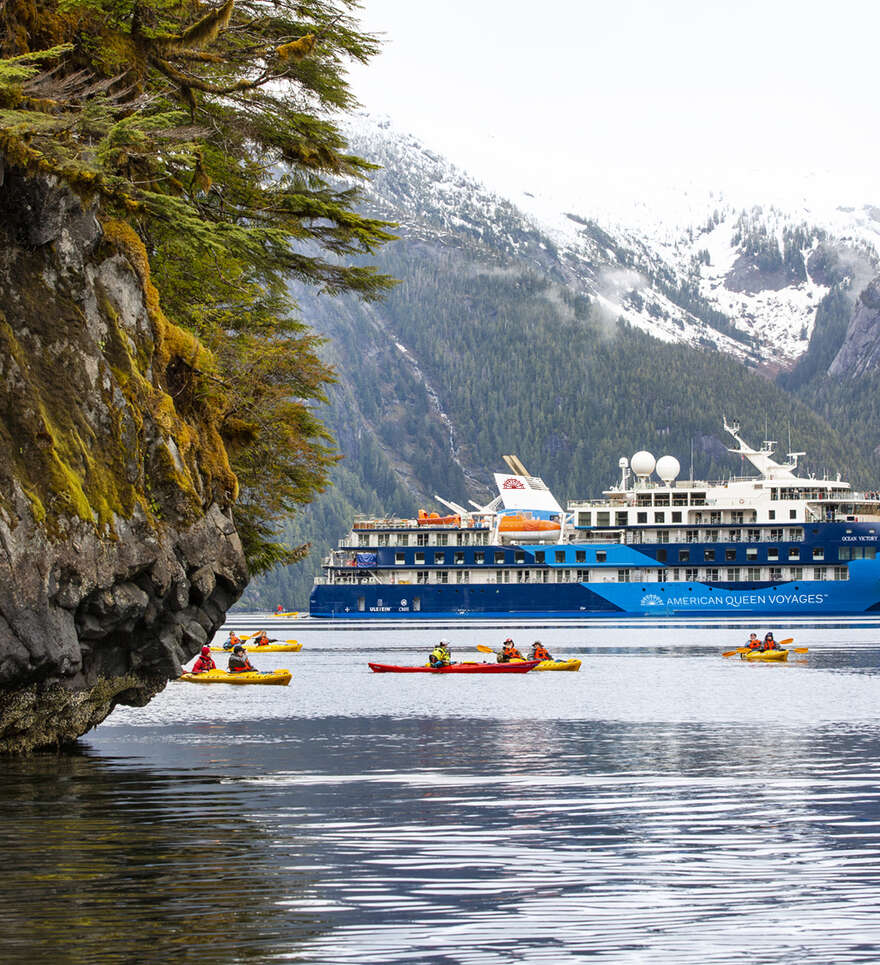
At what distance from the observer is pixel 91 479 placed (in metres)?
25.2

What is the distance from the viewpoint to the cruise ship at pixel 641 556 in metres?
135

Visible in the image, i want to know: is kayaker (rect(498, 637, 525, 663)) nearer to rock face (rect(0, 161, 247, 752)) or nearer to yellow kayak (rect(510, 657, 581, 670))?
yellow kayak (rect(510, 657, 581, 670))

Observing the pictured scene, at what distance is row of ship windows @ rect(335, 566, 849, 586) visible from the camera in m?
137

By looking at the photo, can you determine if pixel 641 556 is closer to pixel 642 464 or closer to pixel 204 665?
pixel 642 464

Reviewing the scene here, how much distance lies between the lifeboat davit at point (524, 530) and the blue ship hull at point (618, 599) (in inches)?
205

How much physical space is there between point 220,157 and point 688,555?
11026 centimetres

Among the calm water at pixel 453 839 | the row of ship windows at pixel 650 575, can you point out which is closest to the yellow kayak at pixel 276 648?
the calm water at pixel 453 839

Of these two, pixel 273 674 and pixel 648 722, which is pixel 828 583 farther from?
pixel 648 722

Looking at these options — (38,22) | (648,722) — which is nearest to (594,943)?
(38,22)

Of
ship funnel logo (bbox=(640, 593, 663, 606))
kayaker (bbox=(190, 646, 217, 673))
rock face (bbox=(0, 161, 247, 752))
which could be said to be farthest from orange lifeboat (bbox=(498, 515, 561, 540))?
rock face (bbox=(0, 161, 247, 752))

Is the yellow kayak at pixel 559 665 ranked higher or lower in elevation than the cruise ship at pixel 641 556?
higher

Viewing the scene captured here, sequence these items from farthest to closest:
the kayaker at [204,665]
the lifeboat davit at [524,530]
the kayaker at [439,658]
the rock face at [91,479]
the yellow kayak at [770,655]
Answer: the lifeboat davit at [524,530], the yellow kayak at [770,655], the kayaker at [204,665], the kayaker at [439,658], the rock face at [91,479]

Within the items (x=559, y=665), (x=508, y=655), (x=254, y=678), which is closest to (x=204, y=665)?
(x=254, y=678)

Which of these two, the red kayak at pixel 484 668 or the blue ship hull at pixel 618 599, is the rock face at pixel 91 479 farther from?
the blue ship hull at pixel 618 599
